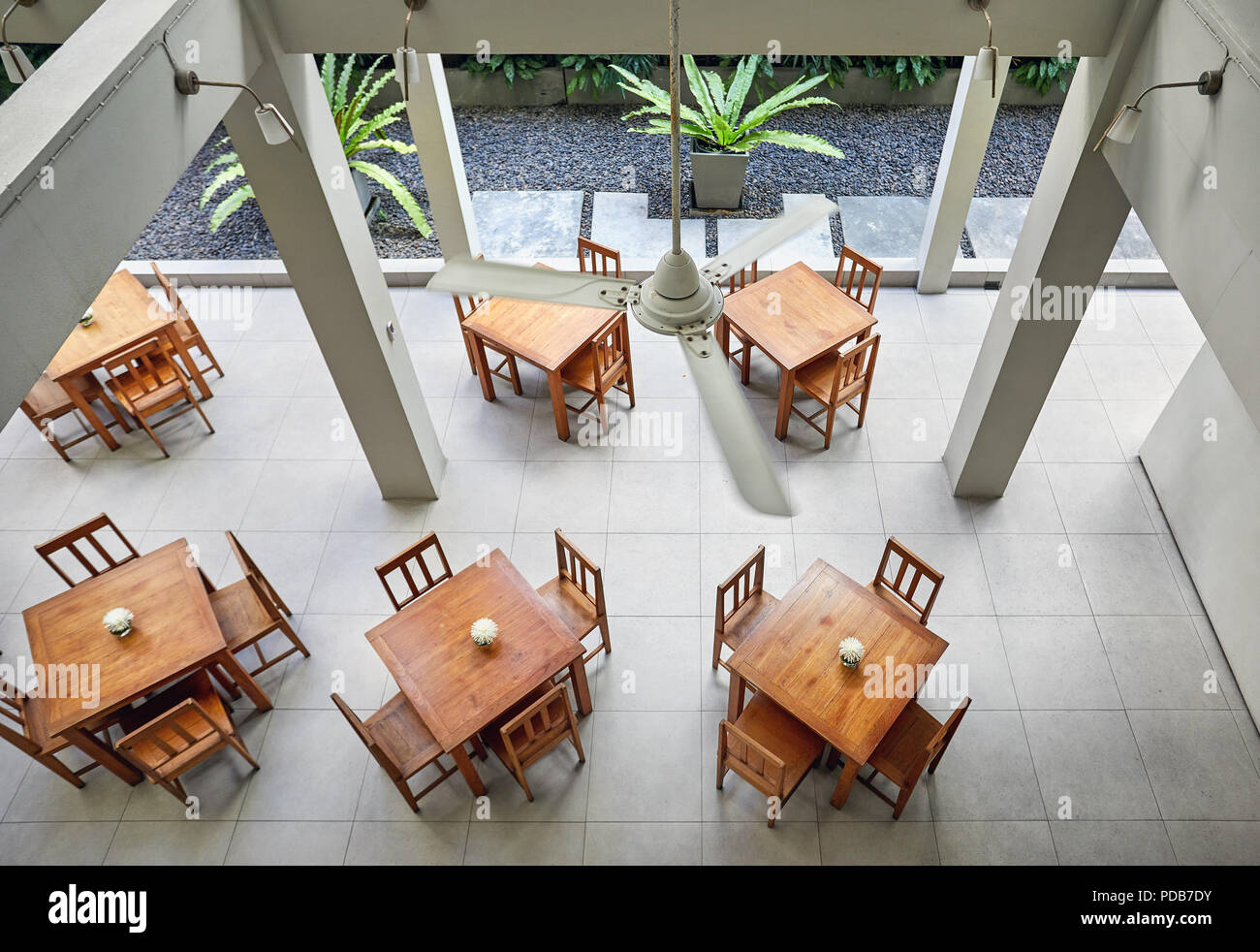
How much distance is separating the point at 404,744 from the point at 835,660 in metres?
2.26

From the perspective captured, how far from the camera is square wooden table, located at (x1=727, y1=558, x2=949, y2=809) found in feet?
13.9

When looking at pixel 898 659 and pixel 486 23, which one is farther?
pixel 898 659

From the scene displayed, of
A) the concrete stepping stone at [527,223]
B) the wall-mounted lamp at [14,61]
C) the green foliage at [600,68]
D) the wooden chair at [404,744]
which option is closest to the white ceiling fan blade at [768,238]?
the wooden chair at [404,744]

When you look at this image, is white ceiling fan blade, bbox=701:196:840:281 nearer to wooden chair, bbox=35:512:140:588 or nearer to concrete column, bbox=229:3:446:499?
concrete column, bbox=229:3:446:499

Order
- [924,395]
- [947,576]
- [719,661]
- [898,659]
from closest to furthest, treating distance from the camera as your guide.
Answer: [898,659]
[719,661]
[947,576]
[924,395]

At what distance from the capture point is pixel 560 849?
463 cm

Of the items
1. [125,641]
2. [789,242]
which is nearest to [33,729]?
[125,641]

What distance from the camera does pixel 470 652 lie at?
4520mm

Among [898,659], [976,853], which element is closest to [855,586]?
[898,659]

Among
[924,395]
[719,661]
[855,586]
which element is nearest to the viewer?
[855,586]

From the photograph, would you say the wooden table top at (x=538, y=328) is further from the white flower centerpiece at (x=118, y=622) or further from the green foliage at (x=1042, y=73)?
the green foliage at (x=1042, y=73)

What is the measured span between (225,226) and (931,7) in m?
6.76

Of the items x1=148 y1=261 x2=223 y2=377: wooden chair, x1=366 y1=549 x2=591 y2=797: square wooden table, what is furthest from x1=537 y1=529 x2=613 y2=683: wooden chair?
x1=148 y1=261 x2=223 y2=377: wooden chair
